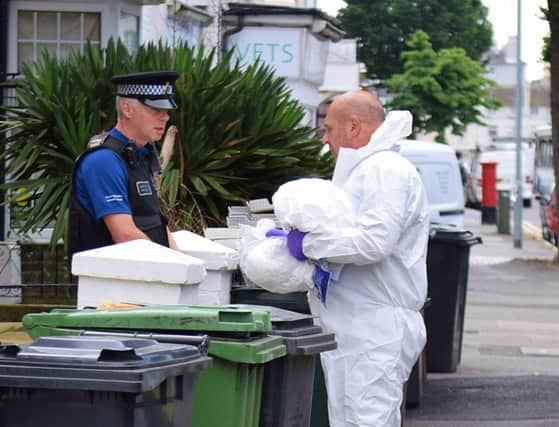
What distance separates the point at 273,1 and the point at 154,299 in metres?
23.3

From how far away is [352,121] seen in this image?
21.0ft

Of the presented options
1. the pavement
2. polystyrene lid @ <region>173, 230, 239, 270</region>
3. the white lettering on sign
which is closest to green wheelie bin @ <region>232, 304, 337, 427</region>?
polystyrene lid @ <region>173, 230, 239, 270</region>

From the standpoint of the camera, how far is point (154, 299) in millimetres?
5859

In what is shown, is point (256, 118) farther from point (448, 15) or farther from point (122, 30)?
point (448, 15)

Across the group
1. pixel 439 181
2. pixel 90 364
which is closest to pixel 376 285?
pixel 90 364

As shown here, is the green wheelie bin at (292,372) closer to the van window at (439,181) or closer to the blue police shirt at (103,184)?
the blue police shirt at (103,184)

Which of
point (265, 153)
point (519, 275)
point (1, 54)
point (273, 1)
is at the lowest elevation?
point (519, 275)

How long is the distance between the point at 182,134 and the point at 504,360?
5.26 m

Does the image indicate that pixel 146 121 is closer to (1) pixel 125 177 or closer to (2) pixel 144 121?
A: (2) pixel 144 121

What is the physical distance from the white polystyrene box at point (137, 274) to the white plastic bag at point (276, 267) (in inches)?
15.8

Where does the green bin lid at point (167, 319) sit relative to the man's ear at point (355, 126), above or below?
below

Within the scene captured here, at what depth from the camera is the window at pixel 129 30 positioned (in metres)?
14.1

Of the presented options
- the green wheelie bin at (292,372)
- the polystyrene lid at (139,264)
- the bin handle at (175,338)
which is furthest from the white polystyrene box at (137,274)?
the bin handle at (175,338)

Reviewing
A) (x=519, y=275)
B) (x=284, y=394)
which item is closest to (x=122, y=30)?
(x=284, y=394)
